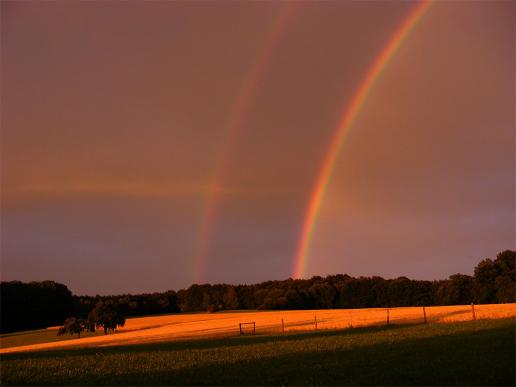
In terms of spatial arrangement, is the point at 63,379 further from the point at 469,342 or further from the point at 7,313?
the point at 7,313

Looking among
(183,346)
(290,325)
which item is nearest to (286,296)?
(290,325)

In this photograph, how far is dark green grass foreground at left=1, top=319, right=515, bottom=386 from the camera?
17938 millimetres

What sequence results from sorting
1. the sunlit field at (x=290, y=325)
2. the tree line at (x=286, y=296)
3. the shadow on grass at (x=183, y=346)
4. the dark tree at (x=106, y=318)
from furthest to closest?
1. the tree line at (x=286, y=296)
2. the dark tree at (x=106, y=318)
3. the sunlit field at (x=290, y=325)
4. the shadow on grass at (x=183, y=346)

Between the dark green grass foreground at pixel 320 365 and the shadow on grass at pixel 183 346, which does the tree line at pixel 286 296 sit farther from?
the dark green grass foreground at pixel 320 365

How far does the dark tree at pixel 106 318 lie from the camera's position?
262 feet

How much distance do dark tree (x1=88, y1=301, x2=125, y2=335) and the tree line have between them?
1.78m

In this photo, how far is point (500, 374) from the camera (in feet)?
54.7

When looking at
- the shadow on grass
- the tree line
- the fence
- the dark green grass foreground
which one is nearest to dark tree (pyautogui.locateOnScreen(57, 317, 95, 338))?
the tree line

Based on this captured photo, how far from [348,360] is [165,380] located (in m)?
7.75

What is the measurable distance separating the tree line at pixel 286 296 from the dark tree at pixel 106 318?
1783mm

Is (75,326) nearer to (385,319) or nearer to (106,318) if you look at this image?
(106,318)

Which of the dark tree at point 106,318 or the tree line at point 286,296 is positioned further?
the tree line at point 286,296

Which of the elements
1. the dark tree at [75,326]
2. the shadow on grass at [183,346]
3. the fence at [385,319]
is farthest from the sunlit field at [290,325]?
the shadow on grass at [183,346]

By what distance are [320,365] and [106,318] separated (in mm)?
64224
